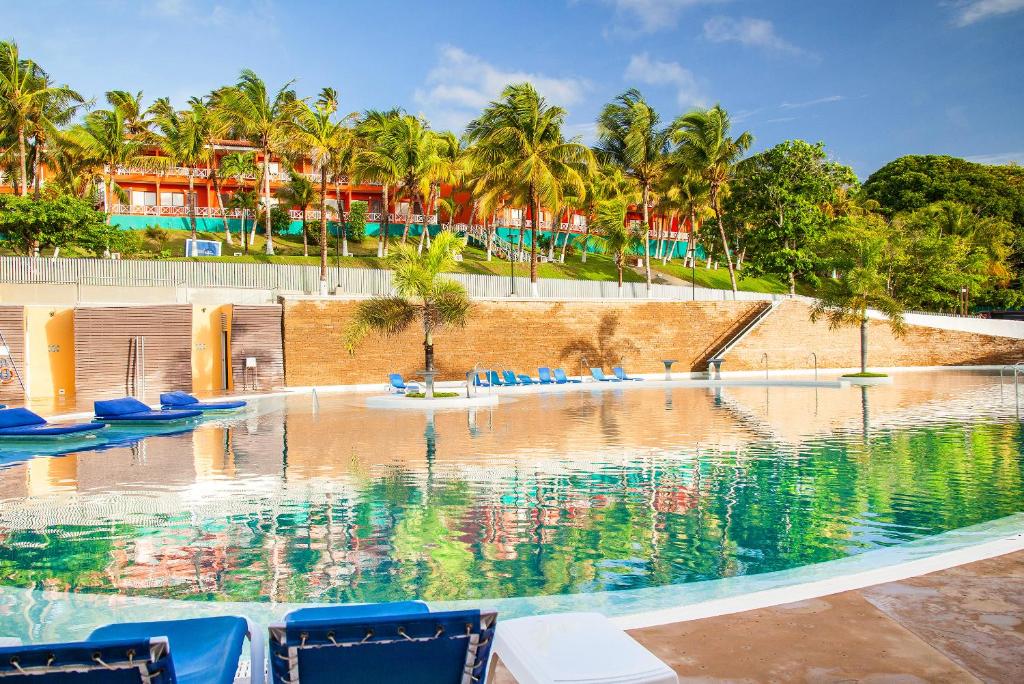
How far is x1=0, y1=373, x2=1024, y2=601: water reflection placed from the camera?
271 inches

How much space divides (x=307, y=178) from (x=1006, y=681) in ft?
167

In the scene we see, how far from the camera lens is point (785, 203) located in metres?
41.1

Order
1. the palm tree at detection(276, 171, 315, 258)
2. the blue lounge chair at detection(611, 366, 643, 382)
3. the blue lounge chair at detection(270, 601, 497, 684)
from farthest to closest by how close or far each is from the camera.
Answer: the palm tree at detection(276, 171, 315, 258) < the blue lounge chair at detection(611, 366, 643, 382) < the blue lounge chair at detection(270, 601, 497, 684)

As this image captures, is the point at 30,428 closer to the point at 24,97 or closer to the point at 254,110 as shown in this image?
the point at 24,97

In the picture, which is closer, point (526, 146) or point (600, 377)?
point (600, 377)

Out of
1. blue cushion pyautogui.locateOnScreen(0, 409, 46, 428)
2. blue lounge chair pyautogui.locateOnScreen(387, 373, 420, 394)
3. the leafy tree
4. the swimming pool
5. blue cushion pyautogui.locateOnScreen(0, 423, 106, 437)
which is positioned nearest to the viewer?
the swimming pool

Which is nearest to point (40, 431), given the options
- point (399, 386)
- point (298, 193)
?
point (399, 386)

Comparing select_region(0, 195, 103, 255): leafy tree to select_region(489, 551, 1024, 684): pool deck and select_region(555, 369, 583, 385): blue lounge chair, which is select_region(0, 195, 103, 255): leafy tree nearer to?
select_region(555, 369, 583, 385): blue lounge chair

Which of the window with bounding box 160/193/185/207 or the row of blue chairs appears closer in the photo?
the row of blue chairs

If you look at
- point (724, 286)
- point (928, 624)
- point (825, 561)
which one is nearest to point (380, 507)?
point (825, 561)

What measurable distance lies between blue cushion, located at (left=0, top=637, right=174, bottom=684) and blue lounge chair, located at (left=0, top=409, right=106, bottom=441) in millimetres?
14007

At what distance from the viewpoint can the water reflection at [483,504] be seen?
6.89m

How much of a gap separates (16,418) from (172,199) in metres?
42.0

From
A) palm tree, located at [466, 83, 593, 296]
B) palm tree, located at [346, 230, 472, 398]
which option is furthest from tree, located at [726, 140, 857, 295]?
palm tree, located at [346, 230, 472, 398]
